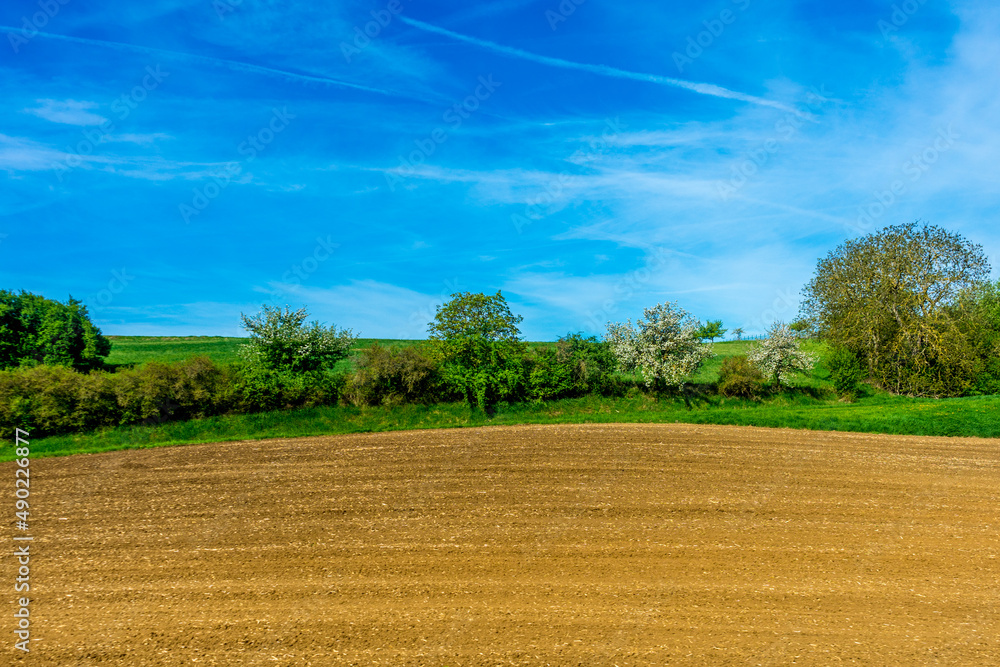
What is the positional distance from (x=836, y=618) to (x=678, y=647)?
9.06ft

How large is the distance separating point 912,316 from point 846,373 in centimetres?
606

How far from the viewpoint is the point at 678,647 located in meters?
7.51

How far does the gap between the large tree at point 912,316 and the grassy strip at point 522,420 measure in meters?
5.23

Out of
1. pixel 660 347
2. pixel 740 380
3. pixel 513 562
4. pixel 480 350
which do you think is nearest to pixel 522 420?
pixel 480 350

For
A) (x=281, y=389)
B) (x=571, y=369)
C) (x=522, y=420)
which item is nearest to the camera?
(x=281, y=389)

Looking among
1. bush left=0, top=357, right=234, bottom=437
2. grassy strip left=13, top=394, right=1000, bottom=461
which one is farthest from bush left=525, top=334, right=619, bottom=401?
bush left=0, top=357, right=234, bottom=437

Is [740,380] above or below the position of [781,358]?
below

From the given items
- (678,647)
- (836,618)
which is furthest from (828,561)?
(678,647)

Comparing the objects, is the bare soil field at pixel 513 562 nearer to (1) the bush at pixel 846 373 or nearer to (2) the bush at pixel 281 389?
(2) the bush at pixel 281 389

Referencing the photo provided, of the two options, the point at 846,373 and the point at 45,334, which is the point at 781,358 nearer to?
the point at 846,373

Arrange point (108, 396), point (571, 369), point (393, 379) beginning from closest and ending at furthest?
point (108, 396), point (393, 379), point (571, 369)

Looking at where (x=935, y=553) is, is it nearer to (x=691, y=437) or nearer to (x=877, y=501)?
(x=877, y=501)

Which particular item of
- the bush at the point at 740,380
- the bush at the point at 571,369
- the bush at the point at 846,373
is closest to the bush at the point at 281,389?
the bush at the point at 571,369

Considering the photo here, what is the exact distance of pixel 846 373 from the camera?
3519 cm
